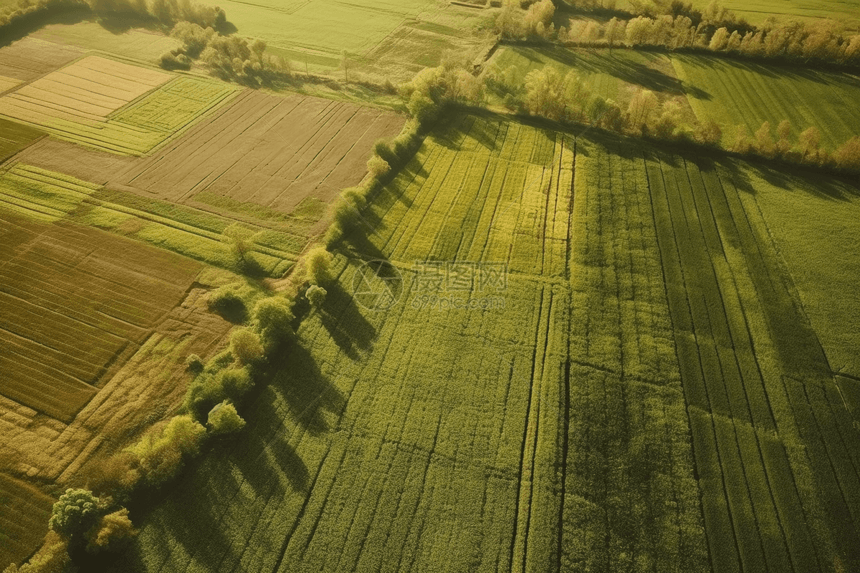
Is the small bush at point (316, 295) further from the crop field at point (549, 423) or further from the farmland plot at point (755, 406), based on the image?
the farmland plot at point (755, 406)

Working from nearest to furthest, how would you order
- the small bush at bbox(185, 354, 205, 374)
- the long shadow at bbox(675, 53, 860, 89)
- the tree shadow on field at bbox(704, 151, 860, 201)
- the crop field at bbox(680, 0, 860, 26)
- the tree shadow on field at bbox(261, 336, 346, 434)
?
the tree shadow on field at bbox(261, 336, 346, 434), the small bush at bbox(185, 354, 205, 374), the tree shadow on field at bbox(704, 151, 860, 201), the long shadow at bbox(675, 53, 860, 89), the crop field at bbox(680, 0, 860, 26)

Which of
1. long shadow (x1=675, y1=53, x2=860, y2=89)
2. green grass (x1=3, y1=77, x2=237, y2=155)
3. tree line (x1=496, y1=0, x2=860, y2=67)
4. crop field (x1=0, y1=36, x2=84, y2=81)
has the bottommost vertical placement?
green grass (x1=3, y1=77, x2=237, y2=155)

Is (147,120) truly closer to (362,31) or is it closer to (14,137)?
(14,137)

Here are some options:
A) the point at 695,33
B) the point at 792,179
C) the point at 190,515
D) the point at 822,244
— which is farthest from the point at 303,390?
the point at 695,33

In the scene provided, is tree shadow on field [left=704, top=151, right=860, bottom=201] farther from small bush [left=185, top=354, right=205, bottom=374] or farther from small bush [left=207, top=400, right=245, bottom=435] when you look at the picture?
small bush [left=185, top=354, right=205, bottom=374]

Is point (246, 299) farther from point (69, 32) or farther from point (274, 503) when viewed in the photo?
point (69, 32)

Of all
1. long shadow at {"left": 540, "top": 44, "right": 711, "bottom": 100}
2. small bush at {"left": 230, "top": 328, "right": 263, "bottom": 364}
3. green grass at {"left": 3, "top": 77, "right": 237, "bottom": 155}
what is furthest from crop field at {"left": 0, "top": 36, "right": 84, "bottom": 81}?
long shadow at {"left": 540, "top": 44, "right": 711, "bottom": 100}
